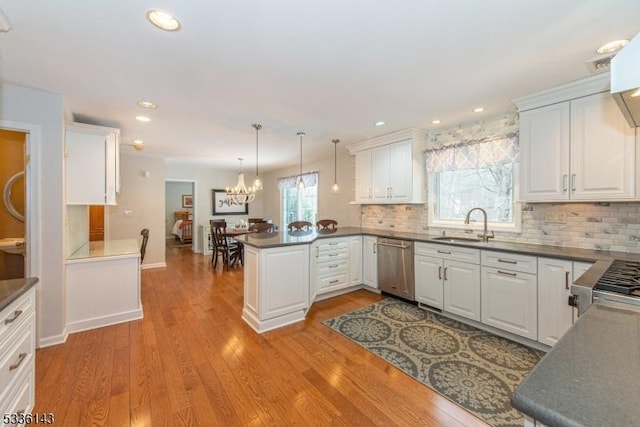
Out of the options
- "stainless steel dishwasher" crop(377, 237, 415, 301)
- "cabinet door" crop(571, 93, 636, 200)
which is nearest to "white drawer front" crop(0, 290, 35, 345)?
"stainless steel dishwasher" crop(377, 237, 415, 301)

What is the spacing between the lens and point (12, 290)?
145 centimetres

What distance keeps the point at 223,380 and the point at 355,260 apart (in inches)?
94.9

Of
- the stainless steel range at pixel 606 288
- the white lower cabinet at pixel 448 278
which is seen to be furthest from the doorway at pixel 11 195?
the stainless steel range at pixel 606 288

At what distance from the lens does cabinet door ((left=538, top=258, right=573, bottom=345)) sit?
7.24 ft

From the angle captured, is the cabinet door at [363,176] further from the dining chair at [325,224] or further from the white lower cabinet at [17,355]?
the white lower cabinet at [17,355]

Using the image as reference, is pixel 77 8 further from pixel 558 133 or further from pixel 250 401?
pixel 558 133

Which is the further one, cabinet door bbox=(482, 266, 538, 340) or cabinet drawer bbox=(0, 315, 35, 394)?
cabinet door bbox=(482, 266, 538, 340)

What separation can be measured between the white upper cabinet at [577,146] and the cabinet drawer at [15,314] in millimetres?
3877

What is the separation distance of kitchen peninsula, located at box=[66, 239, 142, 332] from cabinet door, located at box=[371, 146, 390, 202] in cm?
329

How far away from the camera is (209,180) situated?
23.7 ft

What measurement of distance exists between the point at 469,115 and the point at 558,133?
0.92 meters

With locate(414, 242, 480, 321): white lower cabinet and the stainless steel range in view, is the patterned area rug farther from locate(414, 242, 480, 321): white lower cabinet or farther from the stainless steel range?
the stainless steel range

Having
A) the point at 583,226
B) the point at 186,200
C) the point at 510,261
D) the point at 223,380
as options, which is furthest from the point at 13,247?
the point at 186,200

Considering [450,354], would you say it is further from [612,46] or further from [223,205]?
[223,205]
